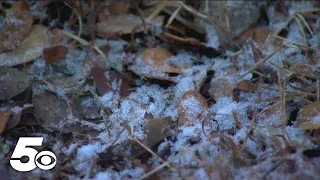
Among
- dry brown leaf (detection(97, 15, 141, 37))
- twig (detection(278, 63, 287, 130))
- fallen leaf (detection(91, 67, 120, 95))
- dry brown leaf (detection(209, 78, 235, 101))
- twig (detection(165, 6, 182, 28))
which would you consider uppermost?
dry brown leaf (detection(97, 15, 141, 37))

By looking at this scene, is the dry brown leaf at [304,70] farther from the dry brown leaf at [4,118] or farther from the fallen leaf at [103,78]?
the dry brown leaf at [4,118]

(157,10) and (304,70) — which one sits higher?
(157,10)

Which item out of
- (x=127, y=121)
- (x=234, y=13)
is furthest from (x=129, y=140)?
(x=234, y=13)

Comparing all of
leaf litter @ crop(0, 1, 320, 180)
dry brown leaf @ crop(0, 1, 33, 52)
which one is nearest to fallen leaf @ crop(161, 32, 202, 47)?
leaf litter @ crop(0, 1, 320, 180)

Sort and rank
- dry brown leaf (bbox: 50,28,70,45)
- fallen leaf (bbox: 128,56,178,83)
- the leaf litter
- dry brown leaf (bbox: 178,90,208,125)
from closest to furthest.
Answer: the leaf litter
dry brown leaf (bbox: 178,90,208,125)
fallen leaf (bbox: 128,56,178,83)
dry brown leaf (bbox: 50,28,70,45)

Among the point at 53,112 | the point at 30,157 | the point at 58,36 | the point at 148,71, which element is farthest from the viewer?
the point at 58,36

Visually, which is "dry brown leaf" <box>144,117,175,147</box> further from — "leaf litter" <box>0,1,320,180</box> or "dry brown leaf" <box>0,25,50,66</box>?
"dry brown leaf" <box>0,25,50,66</box>

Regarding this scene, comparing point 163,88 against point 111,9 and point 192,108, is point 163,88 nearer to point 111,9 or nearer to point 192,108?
point 192,108

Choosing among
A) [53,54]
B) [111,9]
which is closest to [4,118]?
[53,54]

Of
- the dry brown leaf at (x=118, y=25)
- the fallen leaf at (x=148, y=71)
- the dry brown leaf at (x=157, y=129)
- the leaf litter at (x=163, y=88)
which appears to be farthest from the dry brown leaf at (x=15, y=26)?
the dry brown leaf at (x=157, y=129)
